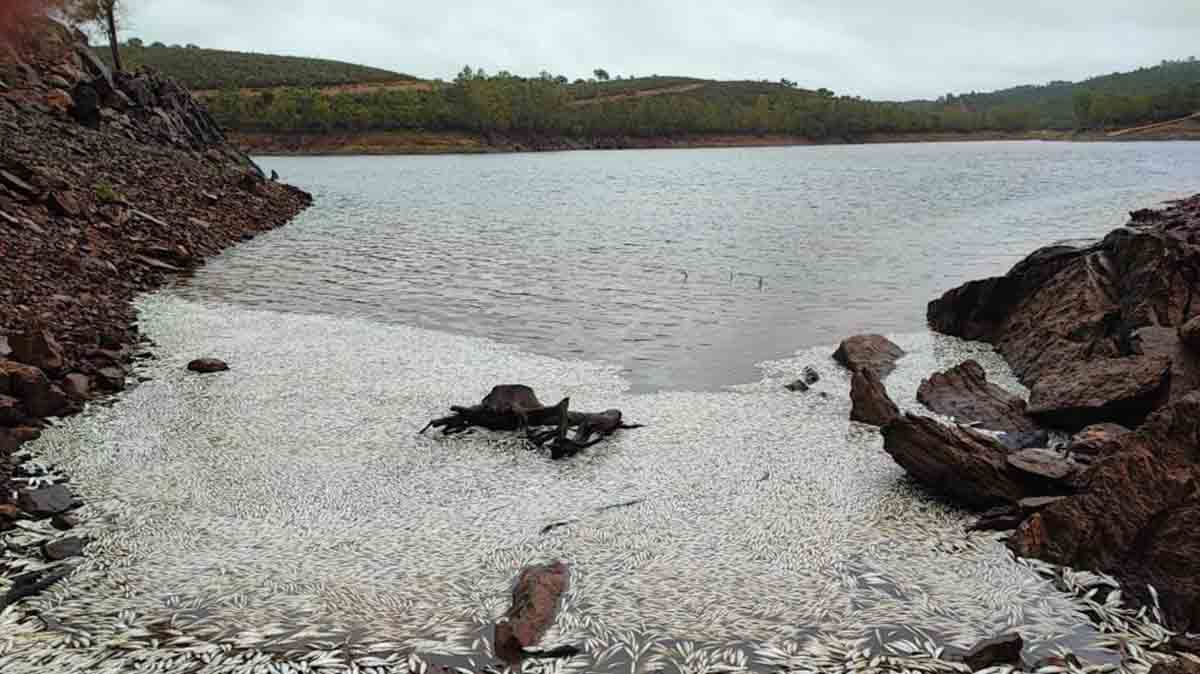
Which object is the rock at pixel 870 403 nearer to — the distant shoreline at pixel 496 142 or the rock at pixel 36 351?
the rock at pixel 36 351

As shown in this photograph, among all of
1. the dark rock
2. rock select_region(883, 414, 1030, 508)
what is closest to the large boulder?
rock select_region(883, 414, 1030, 508)

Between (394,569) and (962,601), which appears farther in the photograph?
(394,569)

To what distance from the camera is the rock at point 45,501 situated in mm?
7457

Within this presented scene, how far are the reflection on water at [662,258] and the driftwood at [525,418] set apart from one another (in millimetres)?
2576

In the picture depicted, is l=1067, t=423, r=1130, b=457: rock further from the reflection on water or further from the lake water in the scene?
the reflection on water

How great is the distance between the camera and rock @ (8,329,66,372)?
10.4m

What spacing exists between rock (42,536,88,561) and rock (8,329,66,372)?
4329mm

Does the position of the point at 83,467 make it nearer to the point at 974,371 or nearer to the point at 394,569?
the point at 394,569

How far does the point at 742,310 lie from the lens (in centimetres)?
1806

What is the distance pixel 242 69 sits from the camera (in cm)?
14888

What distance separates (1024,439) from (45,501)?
376 inches

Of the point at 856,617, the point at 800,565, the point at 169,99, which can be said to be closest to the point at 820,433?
the point at 800,565

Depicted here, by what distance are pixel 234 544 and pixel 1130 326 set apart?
1145cm

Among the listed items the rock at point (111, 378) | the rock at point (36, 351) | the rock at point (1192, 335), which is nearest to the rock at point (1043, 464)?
the rock at point (1192, 335)
